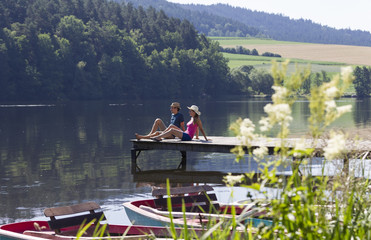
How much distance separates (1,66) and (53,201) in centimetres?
7130

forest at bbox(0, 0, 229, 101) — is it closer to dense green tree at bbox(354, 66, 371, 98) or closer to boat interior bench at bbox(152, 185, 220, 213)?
dense green tree at bbox(354, 66, 371, 98)

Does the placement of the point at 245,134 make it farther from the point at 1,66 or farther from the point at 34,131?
the point at 1,66

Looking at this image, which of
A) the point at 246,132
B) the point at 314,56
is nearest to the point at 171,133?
the point at 246,132

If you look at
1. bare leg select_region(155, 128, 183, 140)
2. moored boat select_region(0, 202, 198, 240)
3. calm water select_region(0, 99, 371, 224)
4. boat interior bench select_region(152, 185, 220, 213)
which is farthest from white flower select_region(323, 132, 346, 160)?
bare leg select_region(155, 128, 183, 140)

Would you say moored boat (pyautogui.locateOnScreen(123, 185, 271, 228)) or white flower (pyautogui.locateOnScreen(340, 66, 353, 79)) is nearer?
white flower (pyautogui.locateOnScreen(340, 66, 353, 79))

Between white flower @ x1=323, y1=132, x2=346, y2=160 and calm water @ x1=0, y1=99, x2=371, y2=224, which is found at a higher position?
white flower @ x1=323, y1=132, x2=346, y2=160

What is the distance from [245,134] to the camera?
3686mm

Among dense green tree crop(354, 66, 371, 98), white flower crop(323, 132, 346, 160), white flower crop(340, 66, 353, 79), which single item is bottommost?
white flower crop(323, 132, 346, 160)

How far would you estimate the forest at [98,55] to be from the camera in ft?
279

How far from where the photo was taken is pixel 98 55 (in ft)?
329

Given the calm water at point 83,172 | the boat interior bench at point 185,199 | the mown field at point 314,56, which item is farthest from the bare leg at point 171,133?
the mown field at point 314,56

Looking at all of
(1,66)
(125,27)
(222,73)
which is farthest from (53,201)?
(125,27)

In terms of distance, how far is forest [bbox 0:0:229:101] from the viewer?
84.9m

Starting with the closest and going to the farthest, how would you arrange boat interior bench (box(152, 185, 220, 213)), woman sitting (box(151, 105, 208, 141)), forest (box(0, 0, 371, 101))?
1. boat interior bench (box(152, 185, 220, 213))
2. woman sitting (box(151, 105, 208, 141))
3. forest (box(0, 0, 371, 101))
